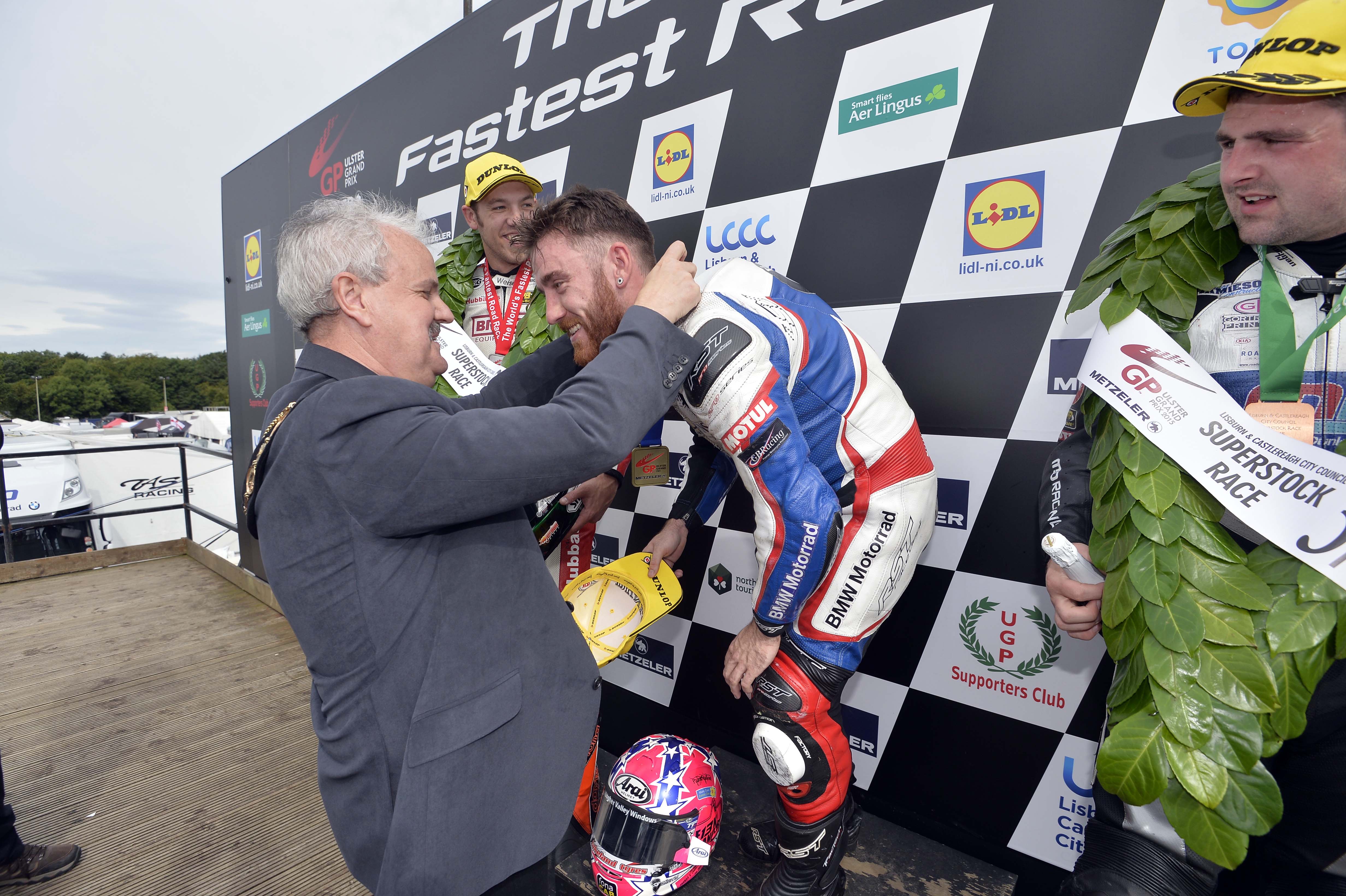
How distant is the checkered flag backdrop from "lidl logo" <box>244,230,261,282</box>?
3649 millimetres

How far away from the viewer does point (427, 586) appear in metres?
0.84

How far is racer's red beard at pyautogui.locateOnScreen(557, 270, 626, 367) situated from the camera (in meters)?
1.46

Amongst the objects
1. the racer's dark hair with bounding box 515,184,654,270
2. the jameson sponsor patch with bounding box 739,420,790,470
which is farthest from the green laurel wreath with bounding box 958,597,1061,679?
the racer's dark hair with bounding box 515,184,654,270

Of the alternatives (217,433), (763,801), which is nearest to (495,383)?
(763,801)

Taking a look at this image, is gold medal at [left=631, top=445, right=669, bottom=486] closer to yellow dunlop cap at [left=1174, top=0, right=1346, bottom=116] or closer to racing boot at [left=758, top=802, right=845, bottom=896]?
racing boot at [left=758, top=802, right=845, bottom=896]

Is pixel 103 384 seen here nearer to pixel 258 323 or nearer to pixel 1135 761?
pixel 258 323

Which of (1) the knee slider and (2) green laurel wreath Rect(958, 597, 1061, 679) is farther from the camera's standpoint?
(2) green laurel wreath Rect(958, 597, 1061, 679)

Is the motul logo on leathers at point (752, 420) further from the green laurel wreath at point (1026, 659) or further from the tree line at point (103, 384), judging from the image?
the tree line at point (103, 384)

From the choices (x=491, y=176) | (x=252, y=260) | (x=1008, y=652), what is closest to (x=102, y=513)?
(x=252, y=260)

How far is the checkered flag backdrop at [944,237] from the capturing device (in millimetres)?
1459

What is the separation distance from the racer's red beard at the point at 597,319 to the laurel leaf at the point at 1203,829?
4.23ft

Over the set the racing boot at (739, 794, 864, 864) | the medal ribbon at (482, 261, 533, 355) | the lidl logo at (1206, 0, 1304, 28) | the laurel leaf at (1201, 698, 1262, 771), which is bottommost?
the racing boot at (739, 794, 864, 864)

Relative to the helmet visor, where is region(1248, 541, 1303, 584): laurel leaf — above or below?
above

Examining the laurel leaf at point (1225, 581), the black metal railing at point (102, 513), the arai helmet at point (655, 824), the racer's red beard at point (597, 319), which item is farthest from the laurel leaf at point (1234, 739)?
the black metal railing at point (102, 513)
